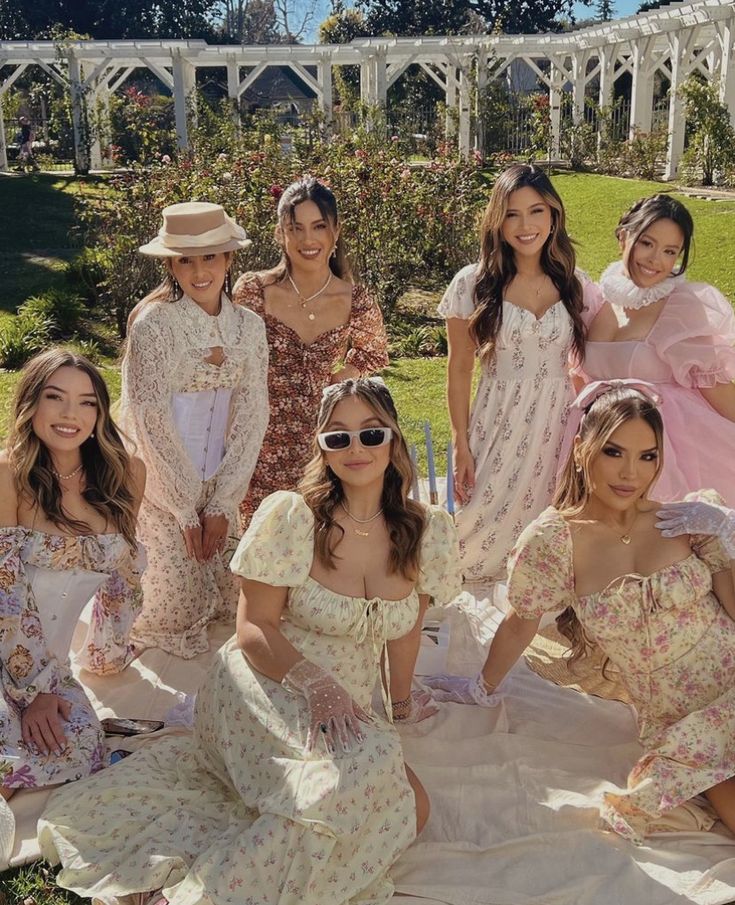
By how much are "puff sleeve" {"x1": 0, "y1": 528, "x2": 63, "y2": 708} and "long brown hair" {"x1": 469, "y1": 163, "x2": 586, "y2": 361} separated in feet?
6.84

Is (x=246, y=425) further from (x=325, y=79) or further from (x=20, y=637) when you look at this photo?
(x=325, y=79)

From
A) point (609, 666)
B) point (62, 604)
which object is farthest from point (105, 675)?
point (609, 666)

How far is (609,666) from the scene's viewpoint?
371 cm

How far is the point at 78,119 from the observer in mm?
20828

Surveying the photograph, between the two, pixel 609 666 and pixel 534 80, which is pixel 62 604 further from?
pixel 534 80

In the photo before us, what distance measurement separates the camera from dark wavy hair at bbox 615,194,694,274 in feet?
13.7

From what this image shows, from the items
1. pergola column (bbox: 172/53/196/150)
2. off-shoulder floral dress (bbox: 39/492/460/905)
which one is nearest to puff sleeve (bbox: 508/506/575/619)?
off-shoulder floral dress (bbox: 39/492/460/905)

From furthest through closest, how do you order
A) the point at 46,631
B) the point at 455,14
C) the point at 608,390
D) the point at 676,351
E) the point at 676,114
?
the point at 455,14 < the point at 676,114 < the point at 676,351 < the point at 46,631 < the point at 608,390

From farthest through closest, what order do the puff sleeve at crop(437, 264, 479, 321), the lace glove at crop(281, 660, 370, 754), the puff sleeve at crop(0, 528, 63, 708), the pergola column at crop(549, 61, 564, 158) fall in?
1. the pergola column at crop(549, 61, 564, 158)
2. the puff sleeve at crop(437, 264, 479, 321)
3. the puff sleeve at crop(0, 528, 63, 708)
4. the lace glove at crop(281, 660, 370, 754)

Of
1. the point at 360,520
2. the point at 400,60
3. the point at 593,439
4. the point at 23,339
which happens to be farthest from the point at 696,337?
the point at 400,60

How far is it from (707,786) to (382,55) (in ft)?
71.1

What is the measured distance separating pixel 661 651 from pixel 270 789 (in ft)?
3.92

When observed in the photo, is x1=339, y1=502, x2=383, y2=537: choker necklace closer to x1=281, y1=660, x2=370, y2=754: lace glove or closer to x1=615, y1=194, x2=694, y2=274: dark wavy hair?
x1=281, y1=660, x2=370, y2=754: lace glove

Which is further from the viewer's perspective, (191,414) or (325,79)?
(325,79)
